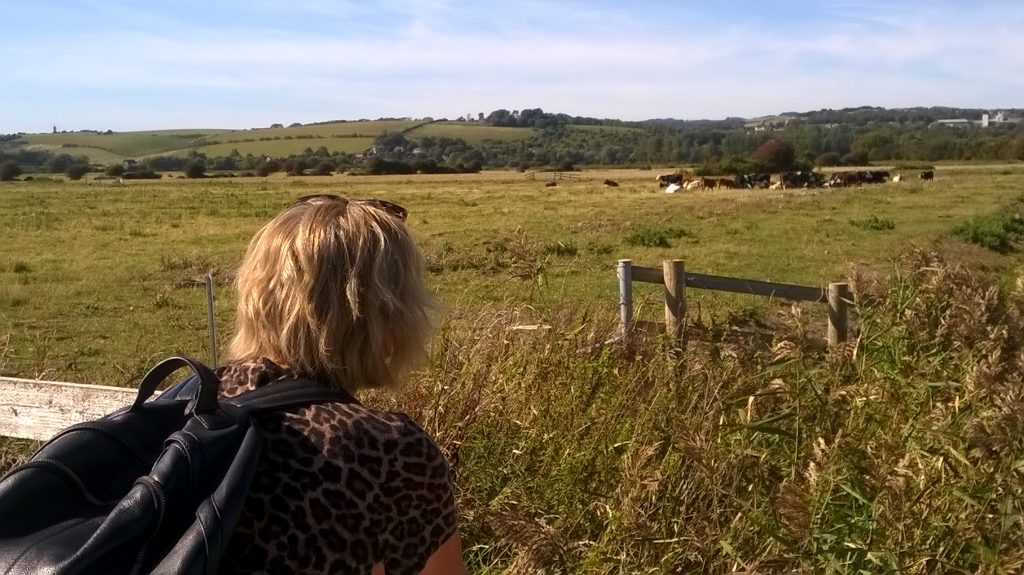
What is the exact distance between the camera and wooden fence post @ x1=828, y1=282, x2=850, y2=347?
5.89 meters

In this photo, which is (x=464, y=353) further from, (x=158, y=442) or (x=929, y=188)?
(x=929, y=188)

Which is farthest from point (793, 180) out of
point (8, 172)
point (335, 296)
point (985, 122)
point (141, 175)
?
point (985, 122)

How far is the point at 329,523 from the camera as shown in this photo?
1521 millimetres

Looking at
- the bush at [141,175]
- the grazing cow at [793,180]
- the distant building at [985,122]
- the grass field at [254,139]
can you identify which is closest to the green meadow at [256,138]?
the grass field at [254,139]

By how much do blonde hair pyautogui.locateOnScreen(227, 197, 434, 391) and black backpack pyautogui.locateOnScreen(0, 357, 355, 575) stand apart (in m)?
0.19

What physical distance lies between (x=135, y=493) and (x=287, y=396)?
0.99ft

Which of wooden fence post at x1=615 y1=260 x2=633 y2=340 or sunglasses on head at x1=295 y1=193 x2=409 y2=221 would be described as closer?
sunglasses on head at x1=295 y1=193 x2=409 y2=221

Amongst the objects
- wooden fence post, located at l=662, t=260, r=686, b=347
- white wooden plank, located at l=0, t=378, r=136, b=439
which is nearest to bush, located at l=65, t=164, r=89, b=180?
wooden fence post, located at l=662, t=260, r=686, b=347

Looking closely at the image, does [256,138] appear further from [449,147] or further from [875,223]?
[875,223]

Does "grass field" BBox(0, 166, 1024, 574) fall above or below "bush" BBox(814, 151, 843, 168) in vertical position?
above

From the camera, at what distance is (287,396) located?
5.10 feet

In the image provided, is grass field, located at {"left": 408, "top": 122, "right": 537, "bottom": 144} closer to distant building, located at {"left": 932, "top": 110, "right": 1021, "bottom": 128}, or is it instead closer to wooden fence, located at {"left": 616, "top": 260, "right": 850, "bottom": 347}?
distant building, located at {"left": 932, "top": 110, "right": 1021, "bottom": 128}

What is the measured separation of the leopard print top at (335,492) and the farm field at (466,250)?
3.32 m

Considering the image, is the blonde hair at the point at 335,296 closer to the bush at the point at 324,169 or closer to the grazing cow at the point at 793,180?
the grazing cow at the point at 793,180
